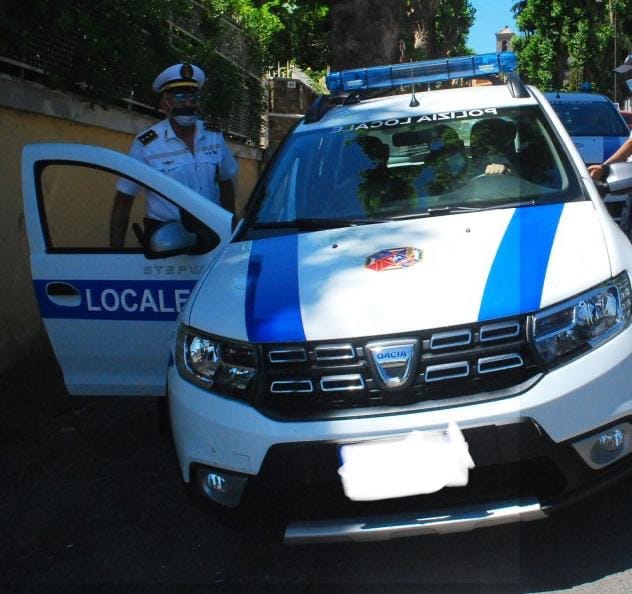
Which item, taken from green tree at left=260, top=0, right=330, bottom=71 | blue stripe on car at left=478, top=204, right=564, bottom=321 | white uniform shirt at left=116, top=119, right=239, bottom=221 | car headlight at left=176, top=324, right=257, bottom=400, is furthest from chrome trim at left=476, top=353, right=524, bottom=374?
green tree at left=260, top=0, right=330, bottom=71

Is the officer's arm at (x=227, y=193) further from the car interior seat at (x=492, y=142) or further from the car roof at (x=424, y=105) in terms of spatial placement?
the car interior seat at (x=492, y=142)

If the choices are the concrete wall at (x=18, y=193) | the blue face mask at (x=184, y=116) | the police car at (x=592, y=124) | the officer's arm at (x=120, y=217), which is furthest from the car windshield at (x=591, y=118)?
the officer's arm at (x=120, y=217)

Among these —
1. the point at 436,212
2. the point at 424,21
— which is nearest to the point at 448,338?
the point at 436,212

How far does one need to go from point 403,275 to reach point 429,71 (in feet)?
7.96

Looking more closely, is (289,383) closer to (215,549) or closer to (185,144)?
(215,549)

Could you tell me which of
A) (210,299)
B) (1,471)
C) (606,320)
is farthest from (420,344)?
(1,471)

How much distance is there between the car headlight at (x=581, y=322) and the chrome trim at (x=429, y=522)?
47cm

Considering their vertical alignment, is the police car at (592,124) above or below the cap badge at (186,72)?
below

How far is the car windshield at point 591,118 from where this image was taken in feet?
37.1

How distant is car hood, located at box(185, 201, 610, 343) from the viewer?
320 centimetres

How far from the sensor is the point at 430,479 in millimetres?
3064

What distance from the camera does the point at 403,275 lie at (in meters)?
3.42

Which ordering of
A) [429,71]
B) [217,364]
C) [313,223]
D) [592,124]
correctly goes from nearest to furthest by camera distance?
1. [217,364]
2. [313,223]
3. [429,71]
4. [592,124]

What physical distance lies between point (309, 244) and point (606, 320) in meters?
1.25
